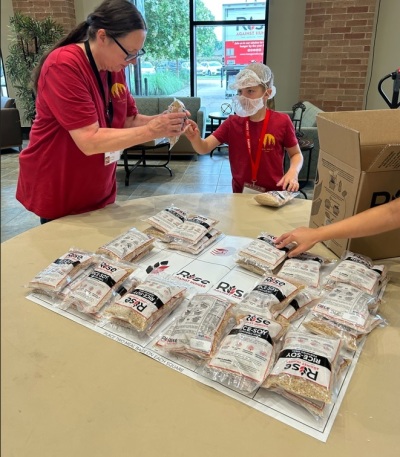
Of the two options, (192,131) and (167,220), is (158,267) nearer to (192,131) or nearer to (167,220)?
(167,220)

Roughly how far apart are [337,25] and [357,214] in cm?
515

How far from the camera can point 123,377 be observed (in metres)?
0.81

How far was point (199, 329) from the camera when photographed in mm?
847

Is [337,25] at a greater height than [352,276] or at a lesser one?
greater

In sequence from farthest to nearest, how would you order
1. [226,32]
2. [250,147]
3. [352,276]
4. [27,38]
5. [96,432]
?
[226,32] → [27,38] → [250,147] → [352,276] → [96,432]

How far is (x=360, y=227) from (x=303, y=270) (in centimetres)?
19

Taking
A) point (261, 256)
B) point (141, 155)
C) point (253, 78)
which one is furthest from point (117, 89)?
point (141, 155)

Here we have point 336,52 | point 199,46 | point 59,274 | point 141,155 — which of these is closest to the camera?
point 59,274

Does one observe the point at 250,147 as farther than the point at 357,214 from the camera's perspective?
Yes

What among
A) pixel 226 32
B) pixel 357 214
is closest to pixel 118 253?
pixel 357 214

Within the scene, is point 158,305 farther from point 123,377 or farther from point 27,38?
point 27,38

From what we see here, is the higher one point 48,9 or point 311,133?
point 48,9

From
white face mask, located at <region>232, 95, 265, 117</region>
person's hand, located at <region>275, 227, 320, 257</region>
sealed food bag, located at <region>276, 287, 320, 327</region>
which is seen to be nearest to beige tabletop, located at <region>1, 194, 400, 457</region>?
sealed food bag, located at <region>276, 287, 320, 327</region>

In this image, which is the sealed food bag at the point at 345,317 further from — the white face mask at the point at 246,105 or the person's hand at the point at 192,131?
the white face mask at the point at 246,105
